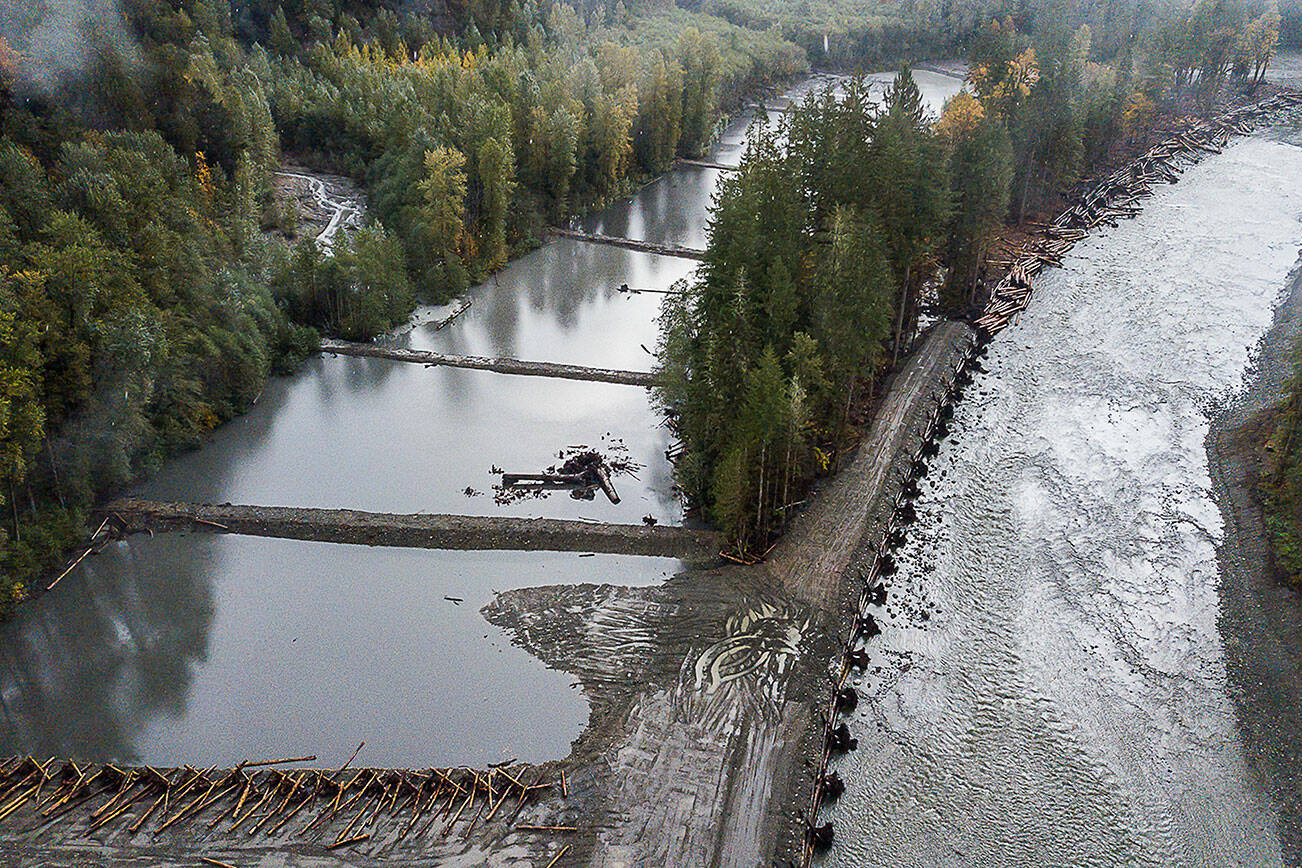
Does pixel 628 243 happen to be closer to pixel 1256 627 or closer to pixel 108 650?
pixel 108 650

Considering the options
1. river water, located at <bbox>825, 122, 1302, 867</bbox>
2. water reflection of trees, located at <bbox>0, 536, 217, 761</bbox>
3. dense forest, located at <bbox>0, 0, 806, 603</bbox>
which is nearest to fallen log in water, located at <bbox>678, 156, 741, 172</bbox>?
dense forest, located at <bbox>0, 0, 806, 603</bbox>

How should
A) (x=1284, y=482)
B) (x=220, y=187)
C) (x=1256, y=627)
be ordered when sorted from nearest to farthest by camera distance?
(x=1256, y=627) < (x=1284, y=482) < (x=220, y=187)

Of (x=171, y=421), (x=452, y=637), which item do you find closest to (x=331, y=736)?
(x=452, y=637)

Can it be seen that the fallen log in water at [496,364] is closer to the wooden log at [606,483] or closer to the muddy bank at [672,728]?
the wooden log at [606,483]

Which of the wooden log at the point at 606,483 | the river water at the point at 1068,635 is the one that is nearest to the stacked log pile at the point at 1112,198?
the river water at the point at 1068,635

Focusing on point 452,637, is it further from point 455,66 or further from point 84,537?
point 455,66

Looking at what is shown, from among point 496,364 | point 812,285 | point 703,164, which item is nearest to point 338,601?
point 496,364
